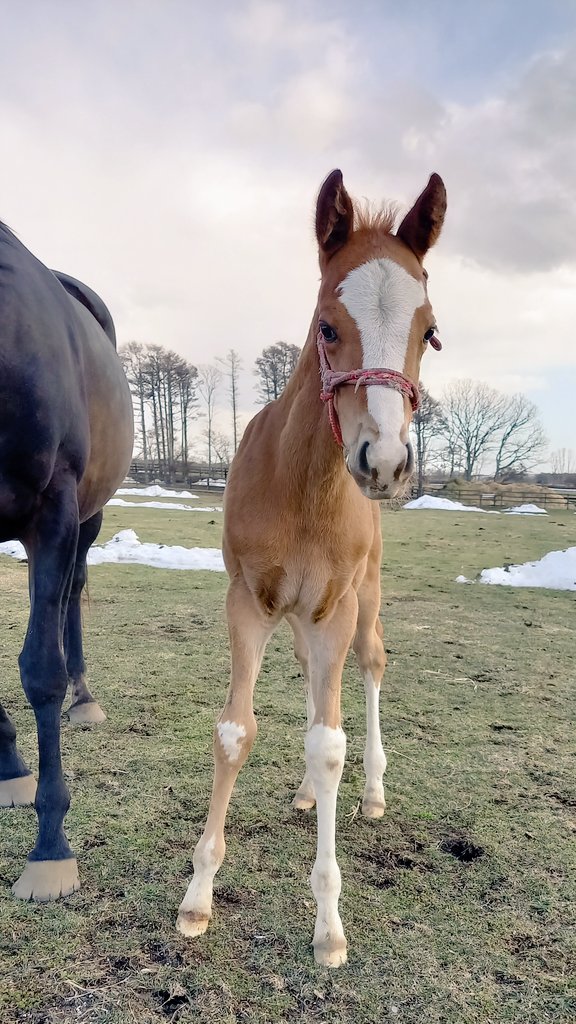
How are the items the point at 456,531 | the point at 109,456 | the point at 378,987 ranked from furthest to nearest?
the point at 456,531
the point at 109,456
the point at 378,987

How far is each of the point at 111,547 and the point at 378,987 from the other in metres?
9.06

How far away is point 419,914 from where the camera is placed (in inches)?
82.7

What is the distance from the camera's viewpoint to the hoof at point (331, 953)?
73.8 inches

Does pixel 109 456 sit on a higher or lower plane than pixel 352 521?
higher

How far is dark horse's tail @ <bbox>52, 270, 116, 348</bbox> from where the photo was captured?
381 cm

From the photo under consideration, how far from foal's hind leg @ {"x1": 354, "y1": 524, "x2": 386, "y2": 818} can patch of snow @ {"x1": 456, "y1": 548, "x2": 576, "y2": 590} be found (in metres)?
6.24

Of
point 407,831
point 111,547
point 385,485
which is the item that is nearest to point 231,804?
point 407,831

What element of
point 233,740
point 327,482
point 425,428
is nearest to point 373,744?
point 233,740

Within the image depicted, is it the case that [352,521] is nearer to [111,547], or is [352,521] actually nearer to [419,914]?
[419,914]

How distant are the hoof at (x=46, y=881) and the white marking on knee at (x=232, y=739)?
71 cm

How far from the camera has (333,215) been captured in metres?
1.94

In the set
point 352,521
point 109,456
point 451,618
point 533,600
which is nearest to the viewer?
point 352,521

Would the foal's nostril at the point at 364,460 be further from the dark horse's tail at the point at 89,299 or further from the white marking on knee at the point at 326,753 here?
the dark horse's tail at the point at 89,299

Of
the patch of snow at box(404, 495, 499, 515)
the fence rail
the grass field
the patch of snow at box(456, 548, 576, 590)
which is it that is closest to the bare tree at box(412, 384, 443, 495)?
the fence rail
